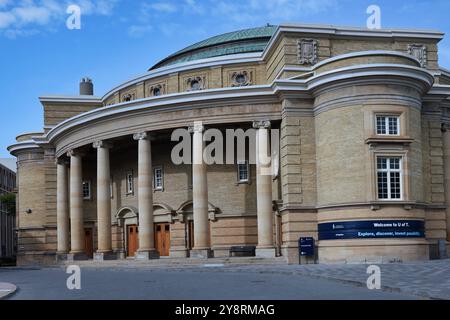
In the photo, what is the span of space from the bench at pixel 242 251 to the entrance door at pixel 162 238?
6.45 metres

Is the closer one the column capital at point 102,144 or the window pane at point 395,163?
the window pane at point 395,163

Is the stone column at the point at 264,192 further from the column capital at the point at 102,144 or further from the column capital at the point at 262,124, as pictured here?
the column capital at the point at 102,144

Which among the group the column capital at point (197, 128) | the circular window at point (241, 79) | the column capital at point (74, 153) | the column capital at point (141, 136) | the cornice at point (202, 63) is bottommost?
the column capital at point (74, 153)

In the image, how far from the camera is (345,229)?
36531mm

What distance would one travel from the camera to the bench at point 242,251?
4284cm

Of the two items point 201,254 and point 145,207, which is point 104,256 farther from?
point 201,254

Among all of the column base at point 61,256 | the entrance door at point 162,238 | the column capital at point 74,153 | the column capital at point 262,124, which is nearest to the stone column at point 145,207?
the entrance door at point 162,238

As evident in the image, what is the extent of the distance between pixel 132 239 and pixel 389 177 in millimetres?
21502

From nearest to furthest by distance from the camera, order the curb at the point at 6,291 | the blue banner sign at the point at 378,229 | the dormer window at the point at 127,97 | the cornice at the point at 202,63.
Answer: the curb at the point at 6,291 → the blue banner sign at the point at 378,229 → the cornice at the point at 202,63 → the dormer window at the point at 127,97

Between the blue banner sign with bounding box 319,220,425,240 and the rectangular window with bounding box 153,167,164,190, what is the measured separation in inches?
604

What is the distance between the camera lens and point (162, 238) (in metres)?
48.0
